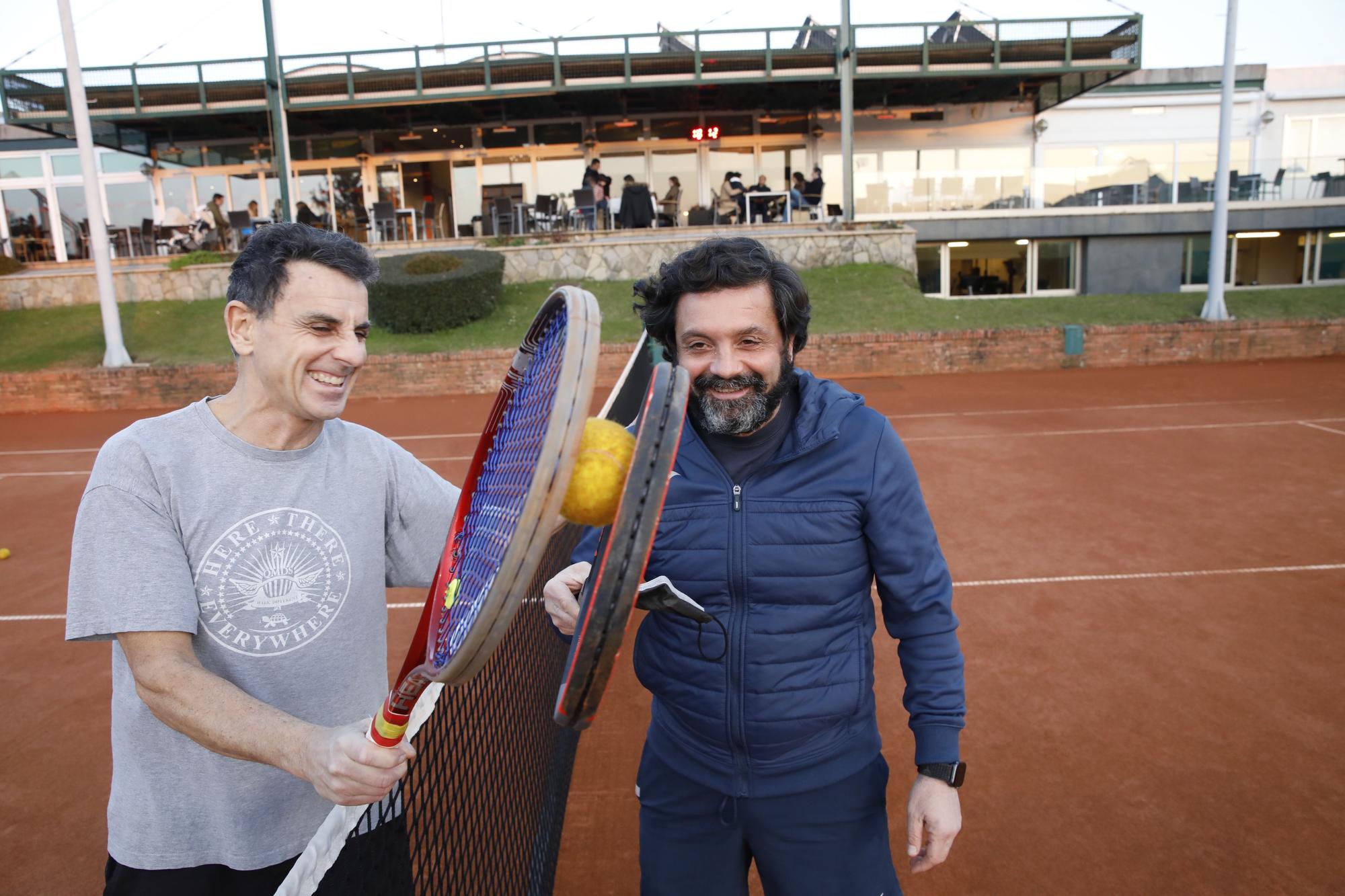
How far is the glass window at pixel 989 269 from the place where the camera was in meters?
27.1

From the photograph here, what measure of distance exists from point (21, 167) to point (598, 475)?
38.0 meters

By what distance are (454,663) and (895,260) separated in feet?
74.8

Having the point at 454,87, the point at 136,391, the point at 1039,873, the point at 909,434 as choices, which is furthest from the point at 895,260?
the point at 1039,873

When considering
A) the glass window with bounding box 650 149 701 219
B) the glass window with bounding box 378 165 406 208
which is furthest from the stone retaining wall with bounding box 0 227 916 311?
the glass window with bounding box 378 165 406 208

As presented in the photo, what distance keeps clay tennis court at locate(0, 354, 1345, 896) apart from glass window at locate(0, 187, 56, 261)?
24.4 meters

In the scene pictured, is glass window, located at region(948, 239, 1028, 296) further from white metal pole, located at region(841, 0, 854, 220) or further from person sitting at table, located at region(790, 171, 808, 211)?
person sitting at table, located at region(790, 171, 808, 211)

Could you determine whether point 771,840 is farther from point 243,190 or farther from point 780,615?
point 243,190

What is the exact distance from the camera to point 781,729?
219 cm

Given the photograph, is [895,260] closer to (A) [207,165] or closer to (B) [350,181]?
(B) [350,181]

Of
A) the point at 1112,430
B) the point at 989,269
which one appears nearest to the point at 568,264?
the point at 989,269

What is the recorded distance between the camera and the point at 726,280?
2.18 metres

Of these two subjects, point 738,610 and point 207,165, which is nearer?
point 738,610

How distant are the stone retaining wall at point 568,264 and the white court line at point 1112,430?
10692 mm

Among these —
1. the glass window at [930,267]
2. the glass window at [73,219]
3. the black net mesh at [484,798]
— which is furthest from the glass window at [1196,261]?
the glass window at [73,219]
